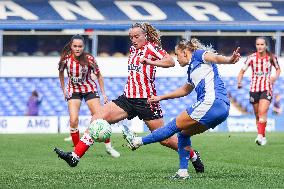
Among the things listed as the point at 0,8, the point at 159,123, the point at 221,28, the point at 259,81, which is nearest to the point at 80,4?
the point at 0,8

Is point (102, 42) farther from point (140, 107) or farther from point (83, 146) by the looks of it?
point (83, 146)

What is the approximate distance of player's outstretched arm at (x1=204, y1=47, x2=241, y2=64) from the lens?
10773mm

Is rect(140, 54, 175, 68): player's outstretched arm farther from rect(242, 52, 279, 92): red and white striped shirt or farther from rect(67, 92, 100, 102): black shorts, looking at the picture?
rect(242, 52, 279, 92): red and white striped shirt

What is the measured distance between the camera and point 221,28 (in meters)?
40.7

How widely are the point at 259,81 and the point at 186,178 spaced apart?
10216mm

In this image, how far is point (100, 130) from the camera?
12562mm

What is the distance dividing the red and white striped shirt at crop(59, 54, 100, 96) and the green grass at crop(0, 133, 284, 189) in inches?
53.3

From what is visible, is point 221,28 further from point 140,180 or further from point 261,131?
point 140,180

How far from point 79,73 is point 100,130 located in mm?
4666

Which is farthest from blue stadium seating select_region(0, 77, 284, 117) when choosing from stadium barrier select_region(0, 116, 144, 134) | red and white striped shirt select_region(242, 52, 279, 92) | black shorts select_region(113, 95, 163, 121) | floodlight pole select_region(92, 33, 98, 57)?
black shorts select_region(113, 95, 163, 121)

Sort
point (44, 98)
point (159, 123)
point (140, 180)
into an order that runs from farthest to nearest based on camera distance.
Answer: point (44, 98), point (159, 123), point (140, 180)

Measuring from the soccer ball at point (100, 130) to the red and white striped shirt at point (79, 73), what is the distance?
14.8ft

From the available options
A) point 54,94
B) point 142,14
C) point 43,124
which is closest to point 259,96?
point 43,124

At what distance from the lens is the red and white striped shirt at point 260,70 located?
21406 mm
